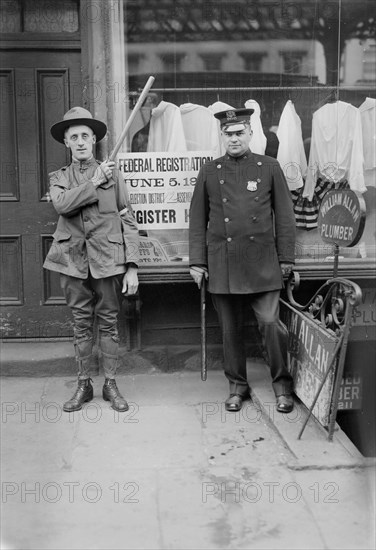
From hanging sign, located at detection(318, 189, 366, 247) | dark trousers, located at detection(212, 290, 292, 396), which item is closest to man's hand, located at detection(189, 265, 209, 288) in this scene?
dark trousers, located at detection(212, 290, 292, 396)

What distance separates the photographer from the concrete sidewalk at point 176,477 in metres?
3.25

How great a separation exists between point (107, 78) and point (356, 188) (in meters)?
2.30

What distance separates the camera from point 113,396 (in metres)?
4.79

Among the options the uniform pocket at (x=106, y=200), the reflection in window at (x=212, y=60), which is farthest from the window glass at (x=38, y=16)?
the uniform pocket at (x=106, y=200)

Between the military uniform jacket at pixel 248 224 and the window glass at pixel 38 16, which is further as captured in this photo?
the window glass at pixel 38 16

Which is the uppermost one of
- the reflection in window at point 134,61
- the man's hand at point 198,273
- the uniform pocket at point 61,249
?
the reflection in window at point 134,61

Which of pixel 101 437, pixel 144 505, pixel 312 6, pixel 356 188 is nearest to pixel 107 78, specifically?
pixel 312 6

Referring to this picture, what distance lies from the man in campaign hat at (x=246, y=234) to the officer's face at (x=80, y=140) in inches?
33.4

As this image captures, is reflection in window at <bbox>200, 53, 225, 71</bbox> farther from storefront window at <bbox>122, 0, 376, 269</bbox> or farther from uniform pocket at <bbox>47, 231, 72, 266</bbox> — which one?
uniform pocket at <bbox>47, 231, 72, 266</bbox>

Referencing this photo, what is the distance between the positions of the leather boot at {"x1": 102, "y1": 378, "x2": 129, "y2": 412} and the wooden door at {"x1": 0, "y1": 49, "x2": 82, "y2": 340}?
1.05 metres

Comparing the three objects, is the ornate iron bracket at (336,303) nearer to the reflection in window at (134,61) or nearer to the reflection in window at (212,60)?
the reflection in window at (212,60)

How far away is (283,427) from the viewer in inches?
172

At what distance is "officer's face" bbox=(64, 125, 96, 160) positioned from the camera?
464cm

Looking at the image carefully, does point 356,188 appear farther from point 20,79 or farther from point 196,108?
point 20,79
